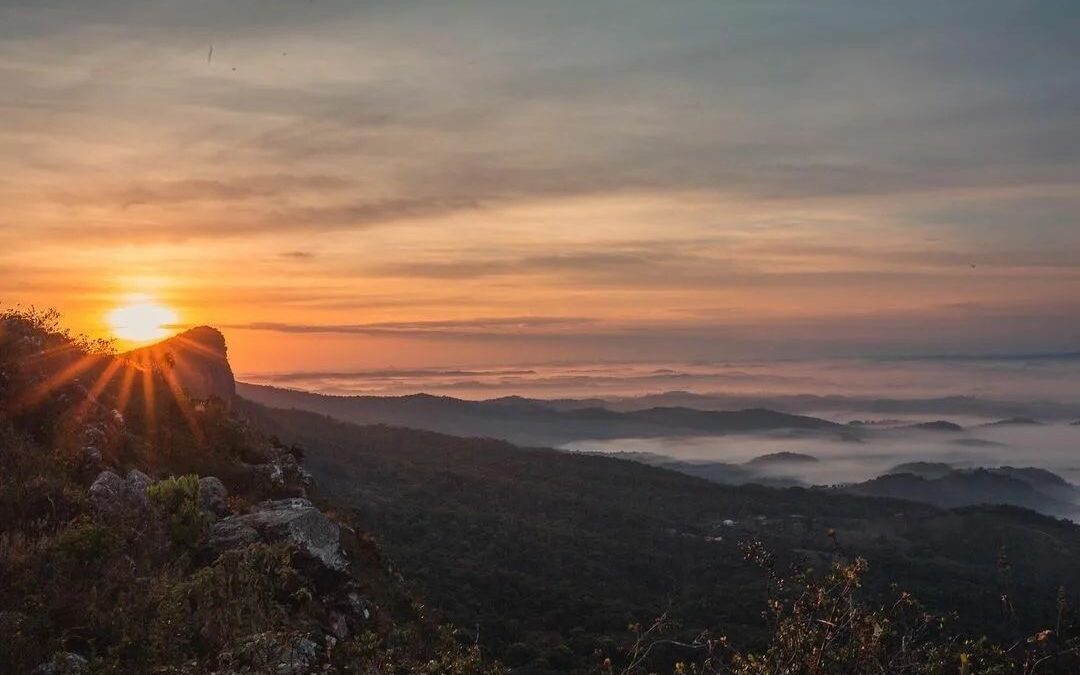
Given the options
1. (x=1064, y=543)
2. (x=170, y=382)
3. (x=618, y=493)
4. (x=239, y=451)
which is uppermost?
(x=170, y=382)

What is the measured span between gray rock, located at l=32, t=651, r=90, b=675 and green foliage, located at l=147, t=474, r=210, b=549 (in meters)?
4.45

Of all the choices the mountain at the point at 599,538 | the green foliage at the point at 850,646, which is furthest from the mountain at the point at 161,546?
the mountain at the point at 599,538

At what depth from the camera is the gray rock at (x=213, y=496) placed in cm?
1662

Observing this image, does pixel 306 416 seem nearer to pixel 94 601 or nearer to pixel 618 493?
pixel 618 493

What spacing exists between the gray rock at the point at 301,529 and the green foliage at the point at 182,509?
0.67 meters

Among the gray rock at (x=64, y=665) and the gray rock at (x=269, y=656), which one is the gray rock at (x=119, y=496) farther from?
the gray rock at (x=269, y=656)

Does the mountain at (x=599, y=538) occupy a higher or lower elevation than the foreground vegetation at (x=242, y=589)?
lower

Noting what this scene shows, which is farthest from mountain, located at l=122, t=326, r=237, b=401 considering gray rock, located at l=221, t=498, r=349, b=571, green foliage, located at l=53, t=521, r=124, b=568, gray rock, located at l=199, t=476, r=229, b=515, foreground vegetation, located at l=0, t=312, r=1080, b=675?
green foliage, located at l=53, t=521, r=124, b=568

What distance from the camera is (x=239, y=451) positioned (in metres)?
21.3

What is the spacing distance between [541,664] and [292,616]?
25890 mm

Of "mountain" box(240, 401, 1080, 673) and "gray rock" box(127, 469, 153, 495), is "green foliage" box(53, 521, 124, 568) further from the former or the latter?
"mountain" box(240, 401, 1080, 673)

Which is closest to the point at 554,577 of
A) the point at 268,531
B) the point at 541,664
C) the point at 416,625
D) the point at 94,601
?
the point at 541,664

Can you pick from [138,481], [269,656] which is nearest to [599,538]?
[138,481]

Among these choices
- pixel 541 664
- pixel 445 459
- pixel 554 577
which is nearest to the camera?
pixel 541 664
